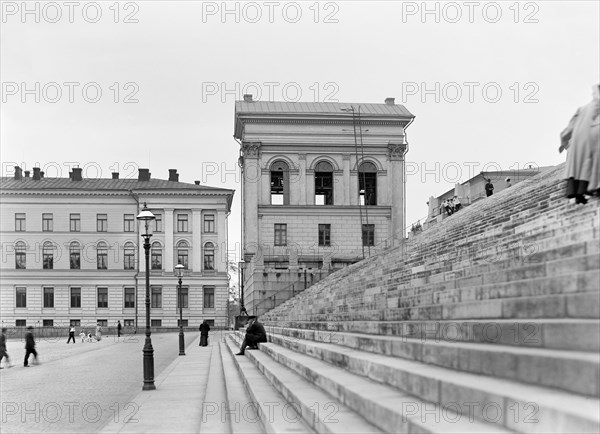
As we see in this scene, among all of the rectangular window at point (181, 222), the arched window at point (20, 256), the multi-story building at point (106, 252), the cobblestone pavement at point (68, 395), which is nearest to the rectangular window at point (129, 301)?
the multi-story building at point (106, 252)

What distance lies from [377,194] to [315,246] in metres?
7.11

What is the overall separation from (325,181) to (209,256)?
80.4ft

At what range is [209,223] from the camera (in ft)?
270

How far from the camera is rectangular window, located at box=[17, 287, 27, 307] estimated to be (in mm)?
Answer: 80875

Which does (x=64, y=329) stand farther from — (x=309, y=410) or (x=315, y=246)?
(x=309, y=410)

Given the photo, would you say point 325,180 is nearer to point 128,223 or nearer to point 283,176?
point 283,176

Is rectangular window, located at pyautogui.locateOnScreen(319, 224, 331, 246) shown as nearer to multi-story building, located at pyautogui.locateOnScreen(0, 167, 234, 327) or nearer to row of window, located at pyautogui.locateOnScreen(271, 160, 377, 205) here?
row of window, located at pyautogui.locateOnScreen(271, 160, 377, 205)

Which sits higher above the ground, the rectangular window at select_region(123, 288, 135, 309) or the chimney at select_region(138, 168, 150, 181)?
the chimney at select_region(138, 168, 150, 181)

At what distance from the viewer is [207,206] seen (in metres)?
81.8

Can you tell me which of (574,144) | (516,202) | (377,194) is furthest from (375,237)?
(574,144)

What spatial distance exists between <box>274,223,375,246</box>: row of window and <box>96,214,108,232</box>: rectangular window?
98.7ft

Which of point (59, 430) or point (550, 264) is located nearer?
point (550, 264)

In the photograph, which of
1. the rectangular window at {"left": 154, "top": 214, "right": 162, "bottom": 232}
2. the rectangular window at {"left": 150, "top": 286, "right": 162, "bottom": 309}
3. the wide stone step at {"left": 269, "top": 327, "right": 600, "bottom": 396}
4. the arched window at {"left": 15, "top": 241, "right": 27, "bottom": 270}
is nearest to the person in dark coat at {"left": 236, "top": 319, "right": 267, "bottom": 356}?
the wide stone step at {"left": 269, "top": 327, "right": 600, "bottom": 396}

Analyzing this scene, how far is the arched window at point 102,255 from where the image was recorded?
8238cm
